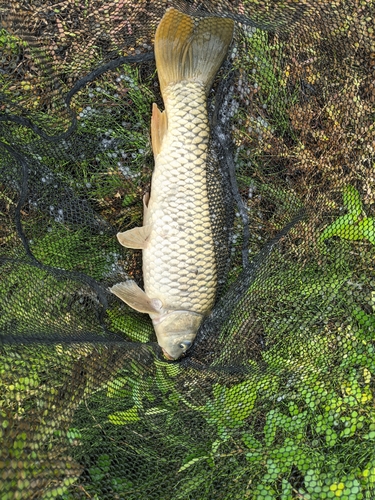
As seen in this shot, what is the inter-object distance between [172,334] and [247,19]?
4.05ft

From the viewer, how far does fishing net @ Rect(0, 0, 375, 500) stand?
4.55ft

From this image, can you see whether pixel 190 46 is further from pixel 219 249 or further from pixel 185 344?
pixel 185 344

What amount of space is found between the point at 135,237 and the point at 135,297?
9.3 inches

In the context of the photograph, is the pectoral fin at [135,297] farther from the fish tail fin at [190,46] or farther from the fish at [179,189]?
the fish tail fin at [190,46]

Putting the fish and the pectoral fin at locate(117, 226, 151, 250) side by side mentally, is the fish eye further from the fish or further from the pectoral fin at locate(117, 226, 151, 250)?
the pectoral fin at locate(117, 226, 151, 250)

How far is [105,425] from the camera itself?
1.37m

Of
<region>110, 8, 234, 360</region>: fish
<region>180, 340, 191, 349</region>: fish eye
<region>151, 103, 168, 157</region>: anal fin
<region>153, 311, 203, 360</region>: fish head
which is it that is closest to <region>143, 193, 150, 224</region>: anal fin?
<region>110, 8, 234, 360</region>: fish

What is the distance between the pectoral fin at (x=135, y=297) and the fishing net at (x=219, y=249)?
0.21 feet

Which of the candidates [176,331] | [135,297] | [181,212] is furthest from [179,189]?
[176,331]

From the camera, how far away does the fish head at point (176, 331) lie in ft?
5.70

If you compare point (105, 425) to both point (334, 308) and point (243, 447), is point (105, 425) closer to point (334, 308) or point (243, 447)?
point (243, 447)

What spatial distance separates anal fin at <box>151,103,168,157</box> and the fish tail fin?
0.36 feet

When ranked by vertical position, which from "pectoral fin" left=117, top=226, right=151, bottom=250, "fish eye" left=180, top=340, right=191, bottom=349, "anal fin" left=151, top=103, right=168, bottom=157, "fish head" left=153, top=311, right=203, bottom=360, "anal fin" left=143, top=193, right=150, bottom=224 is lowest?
"fish eye" left=180, top=340, right=191, bottom=349

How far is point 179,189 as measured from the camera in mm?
1632
